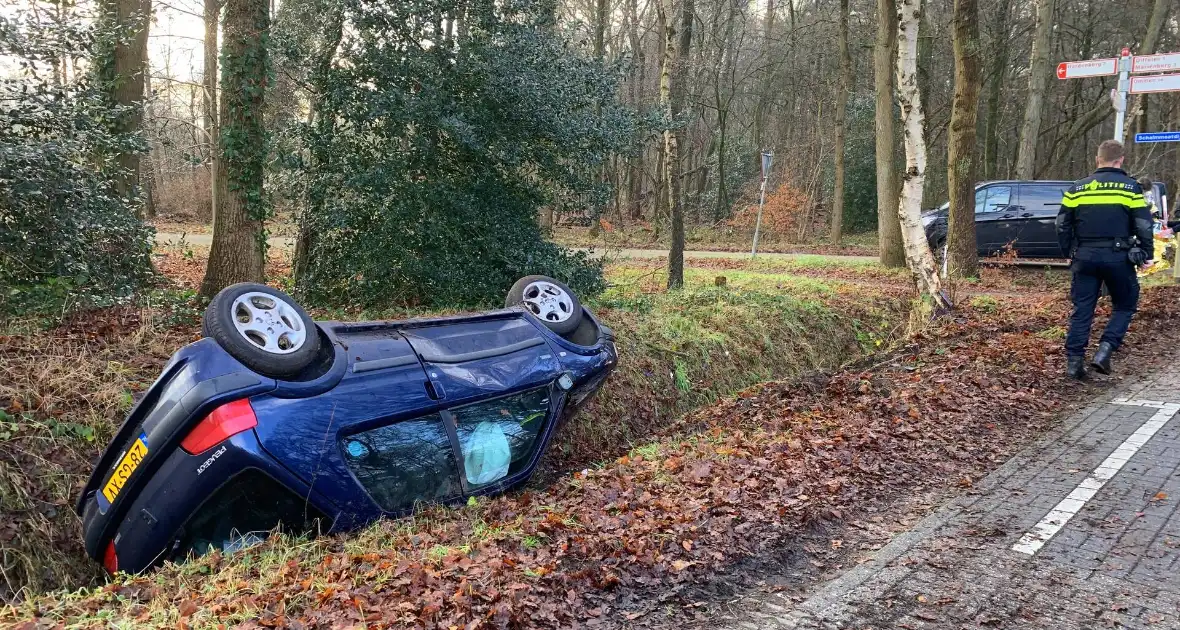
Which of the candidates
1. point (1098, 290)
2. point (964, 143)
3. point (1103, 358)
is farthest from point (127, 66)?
point (964, 143)

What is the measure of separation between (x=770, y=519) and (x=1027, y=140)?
20917 millimetres

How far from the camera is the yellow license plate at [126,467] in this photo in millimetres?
3939

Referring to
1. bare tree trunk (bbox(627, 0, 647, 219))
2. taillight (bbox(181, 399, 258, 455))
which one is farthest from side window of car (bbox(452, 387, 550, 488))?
bare tree trunk (bbox(627, 0, 647, 219))

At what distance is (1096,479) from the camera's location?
491 cm

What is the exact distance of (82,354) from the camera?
6.11 meters

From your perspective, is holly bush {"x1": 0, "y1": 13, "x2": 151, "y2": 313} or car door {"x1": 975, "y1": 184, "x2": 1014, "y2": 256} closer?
holly bush {"x1": 0, "y1": 13, "x2": 151, "y2": 313}

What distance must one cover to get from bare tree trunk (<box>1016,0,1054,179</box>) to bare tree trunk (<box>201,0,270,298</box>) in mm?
19326

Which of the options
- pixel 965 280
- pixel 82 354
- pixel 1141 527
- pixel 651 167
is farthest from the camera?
pixel 651 167

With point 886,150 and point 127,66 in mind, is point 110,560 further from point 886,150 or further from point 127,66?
point 886,150

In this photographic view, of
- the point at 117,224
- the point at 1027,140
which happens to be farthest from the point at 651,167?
the point at 117,224

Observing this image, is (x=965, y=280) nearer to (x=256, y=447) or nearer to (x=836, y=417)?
(x=836, y=417)

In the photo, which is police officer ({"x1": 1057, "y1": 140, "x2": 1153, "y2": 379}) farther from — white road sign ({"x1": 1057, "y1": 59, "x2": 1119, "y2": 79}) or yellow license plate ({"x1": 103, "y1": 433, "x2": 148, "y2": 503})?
yellow license plate ({"x1": 103, "y1": 433, "x2": 148, "y2": 503})

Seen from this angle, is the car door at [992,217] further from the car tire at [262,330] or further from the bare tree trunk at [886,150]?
the car tire at [262,330]

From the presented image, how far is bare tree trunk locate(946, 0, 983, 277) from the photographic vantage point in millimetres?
12766
